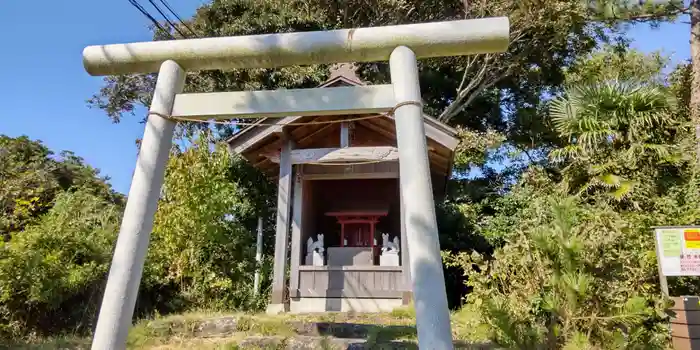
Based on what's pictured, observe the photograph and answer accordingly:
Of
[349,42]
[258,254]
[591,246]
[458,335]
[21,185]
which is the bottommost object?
[458,335]

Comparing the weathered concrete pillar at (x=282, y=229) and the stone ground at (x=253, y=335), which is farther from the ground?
the weathered concrete pillar at (x=282, y=229)

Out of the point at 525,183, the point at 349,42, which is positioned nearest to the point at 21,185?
the point at 349,42

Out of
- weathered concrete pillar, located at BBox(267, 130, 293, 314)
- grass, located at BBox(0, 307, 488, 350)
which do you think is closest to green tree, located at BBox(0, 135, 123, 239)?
grass, located at BBox(0, 307, 488, 350)

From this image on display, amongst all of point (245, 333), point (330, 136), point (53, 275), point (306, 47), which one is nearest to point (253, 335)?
point (245, 333)

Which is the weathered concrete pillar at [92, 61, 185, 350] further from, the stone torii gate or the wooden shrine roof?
the wooden shrine roof

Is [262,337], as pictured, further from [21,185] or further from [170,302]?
[21,185]

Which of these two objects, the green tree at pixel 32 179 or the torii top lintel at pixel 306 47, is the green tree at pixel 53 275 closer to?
the green tree at pixel 32 179

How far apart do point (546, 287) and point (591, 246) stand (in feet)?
1.98

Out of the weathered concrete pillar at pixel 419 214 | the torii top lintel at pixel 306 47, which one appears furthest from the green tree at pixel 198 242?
the weathered concrete pillar at pixel 419 214

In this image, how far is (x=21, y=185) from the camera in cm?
1068

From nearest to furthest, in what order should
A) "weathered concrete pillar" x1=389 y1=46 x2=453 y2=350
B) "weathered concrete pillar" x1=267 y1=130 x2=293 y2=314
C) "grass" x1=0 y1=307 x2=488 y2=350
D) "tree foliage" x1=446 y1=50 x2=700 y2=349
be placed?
"weathered concrete pillar" x1=389 y1=46 x2=453 y2=350
"tree foliage" x1=446 y1=50 x2=700 y2=349
"grass" x1=0 y1=307 x2=488 y2=350
"weathered concrete pillar" x1=267 y1=130 x2=293 y2=314

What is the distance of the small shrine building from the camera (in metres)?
8.40

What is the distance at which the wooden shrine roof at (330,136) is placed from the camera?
322 inches

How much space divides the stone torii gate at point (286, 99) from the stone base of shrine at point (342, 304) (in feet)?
17.4
